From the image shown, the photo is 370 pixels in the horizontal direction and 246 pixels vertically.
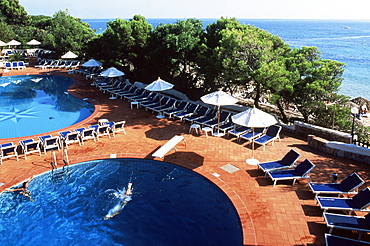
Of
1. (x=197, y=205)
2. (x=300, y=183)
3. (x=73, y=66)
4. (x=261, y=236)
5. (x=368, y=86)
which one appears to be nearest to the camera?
(x=261, y=236)

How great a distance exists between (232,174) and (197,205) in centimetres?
196

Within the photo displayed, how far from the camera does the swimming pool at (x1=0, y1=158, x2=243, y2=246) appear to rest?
748 centimetres

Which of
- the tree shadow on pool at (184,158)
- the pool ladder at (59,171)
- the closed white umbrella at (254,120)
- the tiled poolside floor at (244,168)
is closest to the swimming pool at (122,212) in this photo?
the pool ladder at (59,171)

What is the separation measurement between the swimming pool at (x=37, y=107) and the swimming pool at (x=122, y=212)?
5.47m

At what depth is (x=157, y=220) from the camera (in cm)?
811

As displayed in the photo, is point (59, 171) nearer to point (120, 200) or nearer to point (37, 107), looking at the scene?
point (120, 200)

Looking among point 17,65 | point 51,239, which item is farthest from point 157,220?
point 17,65

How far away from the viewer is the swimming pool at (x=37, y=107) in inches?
595

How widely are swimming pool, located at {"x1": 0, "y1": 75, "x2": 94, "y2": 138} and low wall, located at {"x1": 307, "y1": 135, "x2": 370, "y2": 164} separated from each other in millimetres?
11735

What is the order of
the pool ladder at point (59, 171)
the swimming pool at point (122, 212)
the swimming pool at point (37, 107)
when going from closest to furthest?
the swimming pool at point (122, 212) < the pool ladder at point (59, 171) < the swimming pool at point (37, 107)

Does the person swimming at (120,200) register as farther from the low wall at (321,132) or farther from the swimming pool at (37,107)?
the low wall at (321,132)

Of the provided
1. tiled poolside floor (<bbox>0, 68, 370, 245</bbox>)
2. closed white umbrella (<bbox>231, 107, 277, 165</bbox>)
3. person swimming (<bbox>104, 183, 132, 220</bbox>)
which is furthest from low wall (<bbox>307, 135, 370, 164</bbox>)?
person swimming (<bbox>104, 183, 132, 220</bbox>)

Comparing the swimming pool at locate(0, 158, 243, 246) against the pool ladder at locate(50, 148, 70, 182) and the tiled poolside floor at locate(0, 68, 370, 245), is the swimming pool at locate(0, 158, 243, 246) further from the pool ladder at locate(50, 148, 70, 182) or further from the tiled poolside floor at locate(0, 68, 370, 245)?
the tiled poolside floor at locate(0, 68, 370, 245)

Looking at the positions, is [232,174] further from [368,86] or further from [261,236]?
[368,86]
